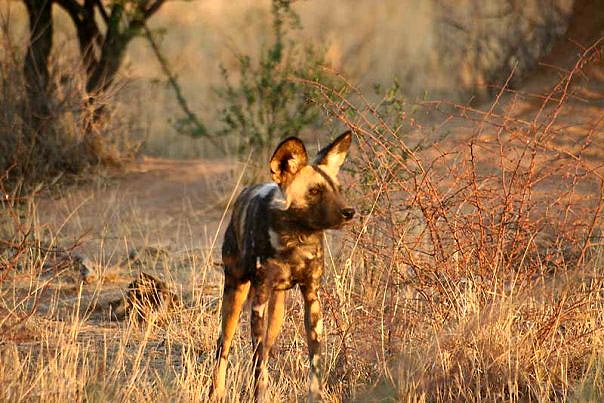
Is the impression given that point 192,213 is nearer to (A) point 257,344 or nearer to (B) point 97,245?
(B) point 97,245

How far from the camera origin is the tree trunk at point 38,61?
9.62m

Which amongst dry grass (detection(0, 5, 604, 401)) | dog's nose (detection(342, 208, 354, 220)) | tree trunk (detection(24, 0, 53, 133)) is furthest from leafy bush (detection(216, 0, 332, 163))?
dog's nose (detection(342, 208, 354, 220))

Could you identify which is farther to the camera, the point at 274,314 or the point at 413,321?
the point at 413,321

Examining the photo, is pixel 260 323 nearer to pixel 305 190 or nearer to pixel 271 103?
pixel 305 190

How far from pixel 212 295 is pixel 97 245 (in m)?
1.85

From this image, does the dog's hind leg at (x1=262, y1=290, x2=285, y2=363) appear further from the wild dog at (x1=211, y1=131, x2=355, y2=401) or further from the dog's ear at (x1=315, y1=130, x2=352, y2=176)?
the dog's ear at (x1=315, y1=130, x2=352, y2=176)

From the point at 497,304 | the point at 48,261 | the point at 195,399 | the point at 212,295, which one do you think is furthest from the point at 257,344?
the point at 48,261

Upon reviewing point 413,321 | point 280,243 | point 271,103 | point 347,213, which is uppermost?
point 347,213

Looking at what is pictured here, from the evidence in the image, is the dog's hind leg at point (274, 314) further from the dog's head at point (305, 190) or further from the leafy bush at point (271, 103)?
the leafy bush at point (271, 103)

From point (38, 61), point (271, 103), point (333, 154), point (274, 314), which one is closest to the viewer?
point (333, 154)

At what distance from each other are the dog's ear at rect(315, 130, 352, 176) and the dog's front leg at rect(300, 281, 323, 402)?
454mm

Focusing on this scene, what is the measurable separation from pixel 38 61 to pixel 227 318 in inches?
252

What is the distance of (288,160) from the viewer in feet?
12.9

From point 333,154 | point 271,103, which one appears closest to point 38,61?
point 271,103
